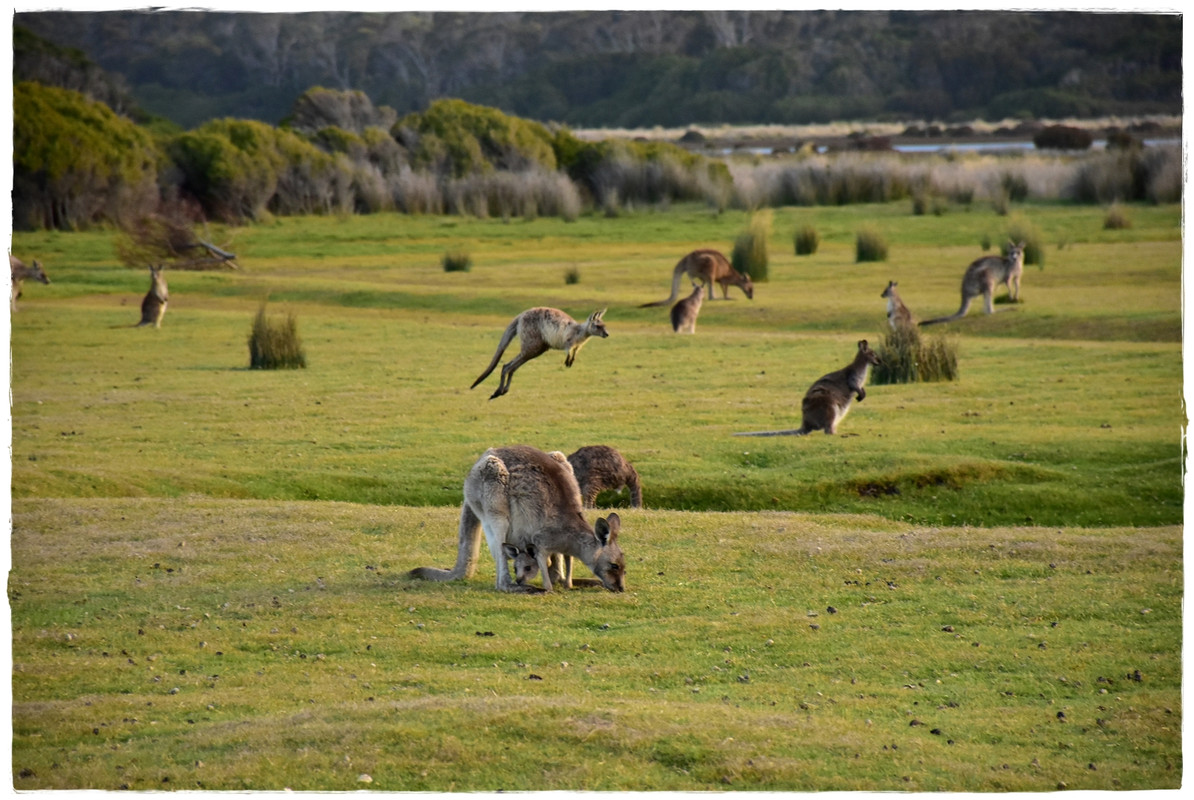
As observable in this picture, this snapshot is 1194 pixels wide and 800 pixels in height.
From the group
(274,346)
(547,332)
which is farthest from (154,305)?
(547,332)

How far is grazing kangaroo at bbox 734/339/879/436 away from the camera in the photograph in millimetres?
15391

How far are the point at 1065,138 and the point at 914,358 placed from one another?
4286 cm

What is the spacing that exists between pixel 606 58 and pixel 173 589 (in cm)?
4618

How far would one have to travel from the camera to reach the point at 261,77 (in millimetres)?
51031

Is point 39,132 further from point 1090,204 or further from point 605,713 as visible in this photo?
point 605,713

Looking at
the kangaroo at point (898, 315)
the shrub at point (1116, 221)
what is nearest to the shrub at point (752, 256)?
the shrub at point (1116, 221)

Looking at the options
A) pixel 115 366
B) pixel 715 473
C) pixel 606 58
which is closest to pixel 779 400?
pixel 715 473

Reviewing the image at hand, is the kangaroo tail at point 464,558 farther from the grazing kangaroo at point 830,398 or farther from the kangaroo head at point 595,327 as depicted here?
the grazing kangaroo at point 830,398

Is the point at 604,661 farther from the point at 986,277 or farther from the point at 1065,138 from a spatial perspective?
the point at 1065,138

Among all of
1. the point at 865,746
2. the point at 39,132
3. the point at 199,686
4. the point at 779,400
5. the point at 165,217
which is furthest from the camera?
the point at 165,217

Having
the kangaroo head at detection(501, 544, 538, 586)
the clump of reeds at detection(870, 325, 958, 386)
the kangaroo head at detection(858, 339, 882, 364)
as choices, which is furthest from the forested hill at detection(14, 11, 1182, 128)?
the kangaroo head at detection(501, 544, 538, 586)

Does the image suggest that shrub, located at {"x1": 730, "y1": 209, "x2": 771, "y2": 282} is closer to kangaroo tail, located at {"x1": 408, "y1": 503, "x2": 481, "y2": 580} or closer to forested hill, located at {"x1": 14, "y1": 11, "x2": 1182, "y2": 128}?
forested hill, located at {"x1": 14, "y1": 11, "x2": 1182, "y2": 128}

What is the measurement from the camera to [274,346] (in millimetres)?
21812

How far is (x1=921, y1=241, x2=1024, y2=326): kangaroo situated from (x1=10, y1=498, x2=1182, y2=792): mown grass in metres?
13.8
